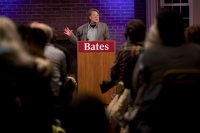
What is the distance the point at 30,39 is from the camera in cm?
370

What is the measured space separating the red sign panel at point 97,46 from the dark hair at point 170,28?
3635 millimetres

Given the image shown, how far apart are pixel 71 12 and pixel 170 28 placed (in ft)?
20.2

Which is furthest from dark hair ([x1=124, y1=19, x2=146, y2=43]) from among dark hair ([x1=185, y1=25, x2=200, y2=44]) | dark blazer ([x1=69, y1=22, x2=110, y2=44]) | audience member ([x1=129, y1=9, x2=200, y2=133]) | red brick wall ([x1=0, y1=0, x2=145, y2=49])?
red brick wall ([x1=0, y1=0, x2=145, y2=49])

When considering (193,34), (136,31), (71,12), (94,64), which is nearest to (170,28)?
(193,34)

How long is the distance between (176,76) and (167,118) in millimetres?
280

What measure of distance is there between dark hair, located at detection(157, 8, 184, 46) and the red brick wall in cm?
596

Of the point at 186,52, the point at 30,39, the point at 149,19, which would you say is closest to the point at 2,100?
the point at 30,39

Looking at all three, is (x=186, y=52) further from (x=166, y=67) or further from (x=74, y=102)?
(x=74, y=102)

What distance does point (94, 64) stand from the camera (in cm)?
737

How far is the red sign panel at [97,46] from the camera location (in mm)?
7254

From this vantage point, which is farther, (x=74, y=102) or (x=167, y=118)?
(x=167, y=118)

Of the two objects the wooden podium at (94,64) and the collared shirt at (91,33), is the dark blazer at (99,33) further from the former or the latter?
the wooden podium at (94,64)

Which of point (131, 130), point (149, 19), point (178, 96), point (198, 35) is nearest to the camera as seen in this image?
point (178, 96)

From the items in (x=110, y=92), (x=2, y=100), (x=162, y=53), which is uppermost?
(x=162, y=53)
